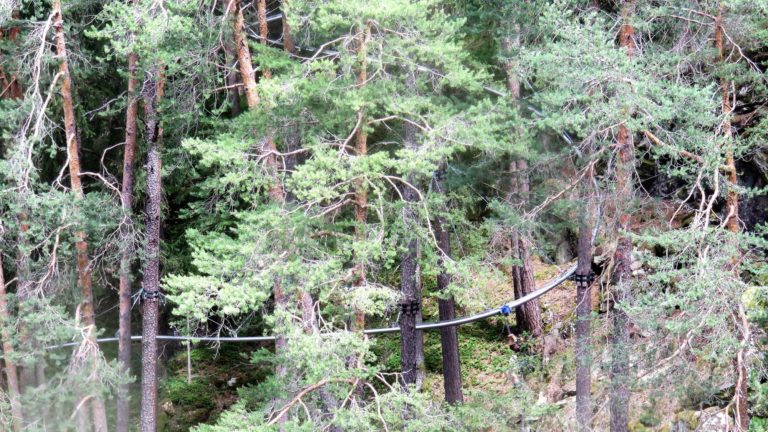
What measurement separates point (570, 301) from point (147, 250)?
7137 millimetres

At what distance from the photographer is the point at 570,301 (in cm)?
1484

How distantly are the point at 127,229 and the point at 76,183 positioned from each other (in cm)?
103

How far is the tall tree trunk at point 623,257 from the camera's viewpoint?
9.74 metres

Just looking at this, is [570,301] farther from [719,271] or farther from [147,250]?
[147,250]

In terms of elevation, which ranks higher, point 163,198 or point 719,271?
point 163,198

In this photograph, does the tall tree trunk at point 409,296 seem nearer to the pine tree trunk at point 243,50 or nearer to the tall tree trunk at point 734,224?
the pine tree trunk at point 243,50

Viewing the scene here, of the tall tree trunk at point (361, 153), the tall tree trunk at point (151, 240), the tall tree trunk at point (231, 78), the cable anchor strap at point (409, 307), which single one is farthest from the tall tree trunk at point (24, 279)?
the cable anchor strap at point (409, 307)

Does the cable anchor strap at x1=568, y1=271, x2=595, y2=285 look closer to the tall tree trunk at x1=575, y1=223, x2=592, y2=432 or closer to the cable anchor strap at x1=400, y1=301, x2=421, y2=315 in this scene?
the tall tree trunk at x1=575, y1=223, x2=592, y2=432

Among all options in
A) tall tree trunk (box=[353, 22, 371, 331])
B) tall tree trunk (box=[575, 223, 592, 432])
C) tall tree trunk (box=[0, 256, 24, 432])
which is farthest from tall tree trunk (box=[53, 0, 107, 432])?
tall tree trunk (box=[575, 223, 592, 432])

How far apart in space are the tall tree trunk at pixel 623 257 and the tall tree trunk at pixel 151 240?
6795mm

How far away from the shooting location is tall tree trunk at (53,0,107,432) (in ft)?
41.7

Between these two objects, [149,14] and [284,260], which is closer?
[284,260]

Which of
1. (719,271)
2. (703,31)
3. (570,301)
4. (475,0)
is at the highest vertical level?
(475,0)

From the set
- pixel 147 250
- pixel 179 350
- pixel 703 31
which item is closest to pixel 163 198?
pixel 147 250
